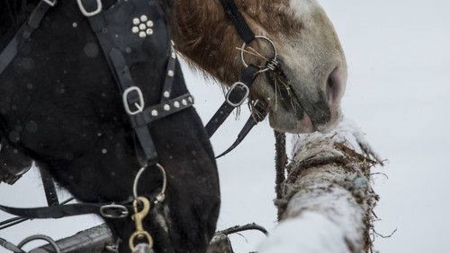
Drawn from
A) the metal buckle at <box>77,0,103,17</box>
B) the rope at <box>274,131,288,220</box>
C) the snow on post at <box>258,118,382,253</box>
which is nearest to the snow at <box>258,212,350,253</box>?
the snow on post at <box>258,118,382,253</box>

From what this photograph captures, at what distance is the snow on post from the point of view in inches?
74.1

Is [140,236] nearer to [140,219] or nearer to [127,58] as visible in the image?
[140,219]

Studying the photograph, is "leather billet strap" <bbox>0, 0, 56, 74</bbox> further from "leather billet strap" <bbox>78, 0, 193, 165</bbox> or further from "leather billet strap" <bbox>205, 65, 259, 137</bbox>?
"leather billet strap" <bbox>205, 65, 259, 137</bbox>

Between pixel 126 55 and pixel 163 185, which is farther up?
pixel 126 55

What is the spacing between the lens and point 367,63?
37.0ft

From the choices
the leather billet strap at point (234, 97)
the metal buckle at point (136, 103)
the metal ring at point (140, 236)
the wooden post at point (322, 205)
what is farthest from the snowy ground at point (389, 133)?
the metal buckle at point (136, 103)

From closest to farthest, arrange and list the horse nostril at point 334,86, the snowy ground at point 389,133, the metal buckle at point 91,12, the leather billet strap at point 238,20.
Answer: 1. the metal buckle at point 91,12
2. the leather billet strap at point 238,20
3. the horse nostril at point 334,86
4. the snowy ground at point 389,133

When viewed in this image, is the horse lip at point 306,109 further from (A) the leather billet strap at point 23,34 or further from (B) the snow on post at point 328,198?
(A) the leather billet strap at point 23,34

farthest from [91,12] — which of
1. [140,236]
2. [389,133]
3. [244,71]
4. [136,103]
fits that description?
[389,133]

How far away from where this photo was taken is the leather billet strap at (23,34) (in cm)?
232

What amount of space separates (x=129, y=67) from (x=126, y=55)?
4 cm

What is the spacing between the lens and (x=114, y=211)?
94.2 inches

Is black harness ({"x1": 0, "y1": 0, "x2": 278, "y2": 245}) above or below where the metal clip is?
above

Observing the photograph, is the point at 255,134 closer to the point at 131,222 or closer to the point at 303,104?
the point at 303,104
